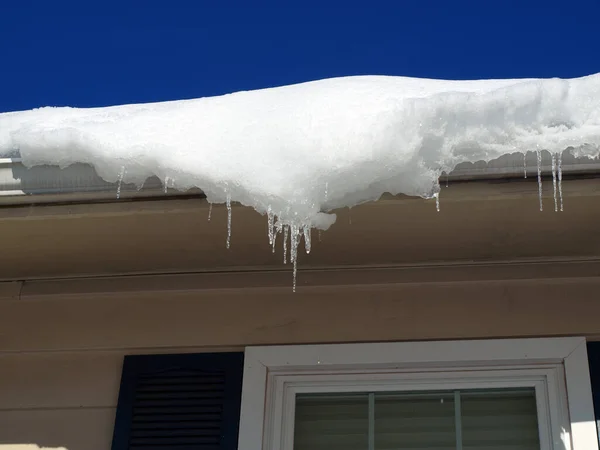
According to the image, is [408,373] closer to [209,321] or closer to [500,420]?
[500,420]

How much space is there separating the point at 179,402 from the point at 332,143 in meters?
1.07

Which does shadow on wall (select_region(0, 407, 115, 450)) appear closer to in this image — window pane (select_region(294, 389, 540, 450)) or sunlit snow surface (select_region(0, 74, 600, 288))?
window pane (select_region(294, 389, 540, 450))

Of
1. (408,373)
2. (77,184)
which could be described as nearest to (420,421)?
(408,373)

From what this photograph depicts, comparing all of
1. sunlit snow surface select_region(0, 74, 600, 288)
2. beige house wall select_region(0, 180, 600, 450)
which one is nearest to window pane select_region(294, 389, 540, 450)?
beige house wall select_region(0, 180, 600, 450)

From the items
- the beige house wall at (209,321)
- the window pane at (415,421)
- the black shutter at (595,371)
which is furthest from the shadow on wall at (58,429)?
the black shutter at (595,371)

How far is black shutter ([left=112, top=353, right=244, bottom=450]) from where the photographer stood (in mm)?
2795

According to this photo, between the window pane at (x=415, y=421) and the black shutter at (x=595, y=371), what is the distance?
405 millimetres

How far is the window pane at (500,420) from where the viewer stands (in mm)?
2717

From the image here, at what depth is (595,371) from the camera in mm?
2674

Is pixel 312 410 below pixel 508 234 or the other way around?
below

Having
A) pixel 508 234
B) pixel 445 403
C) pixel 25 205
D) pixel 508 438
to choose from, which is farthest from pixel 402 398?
pixel 25 205

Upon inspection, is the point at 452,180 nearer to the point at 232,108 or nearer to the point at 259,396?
the point at 232,108

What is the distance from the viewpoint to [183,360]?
2.92 meters

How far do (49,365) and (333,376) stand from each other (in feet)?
2.99
